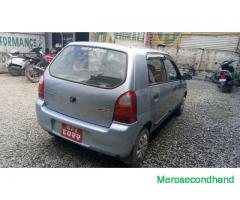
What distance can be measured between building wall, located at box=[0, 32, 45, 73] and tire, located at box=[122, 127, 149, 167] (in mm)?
8369

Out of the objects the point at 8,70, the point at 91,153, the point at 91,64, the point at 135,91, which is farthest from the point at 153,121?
the point at 8,70

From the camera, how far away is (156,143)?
365 cm

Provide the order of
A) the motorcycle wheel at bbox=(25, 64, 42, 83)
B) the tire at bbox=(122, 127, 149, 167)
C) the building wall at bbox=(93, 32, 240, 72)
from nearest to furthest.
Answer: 1. the tire at bbox=(122, 127, 149, 167)
2. the motorcycle wheel at bbox=(25, 64, 42, 83)
3. the building wall at bbox=(93, 32, 240, 72)

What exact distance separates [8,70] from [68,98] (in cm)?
762

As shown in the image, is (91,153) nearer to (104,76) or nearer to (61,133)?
(61,133)

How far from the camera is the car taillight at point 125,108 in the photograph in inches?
94.2

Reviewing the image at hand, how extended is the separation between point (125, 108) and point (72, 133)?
761 mm

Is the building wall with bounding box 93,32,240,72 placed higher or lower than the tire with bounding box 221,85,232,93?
higher

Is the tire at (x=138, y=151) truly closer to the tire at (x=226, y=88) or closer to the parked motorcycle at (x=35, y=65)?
the parked motorcycle at (x=35, y=65)

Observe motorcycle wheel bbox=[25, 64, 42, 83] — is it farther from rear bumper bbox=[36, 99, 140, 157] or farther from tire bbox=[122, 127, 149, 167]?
tire bbox=[122, 127, 149, 167]

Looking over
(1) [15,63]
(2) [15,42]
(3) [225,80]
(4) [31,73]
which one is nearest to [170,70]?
(3) [225,80]

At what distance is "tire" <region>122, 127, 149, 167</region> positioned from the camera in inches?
107

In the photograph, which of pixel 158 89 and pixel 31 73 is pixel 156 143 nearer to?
pixel 158 89

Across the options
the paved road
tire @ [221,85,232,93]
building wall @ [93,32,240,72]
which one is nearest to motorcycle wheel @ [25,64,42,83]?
the paved road
